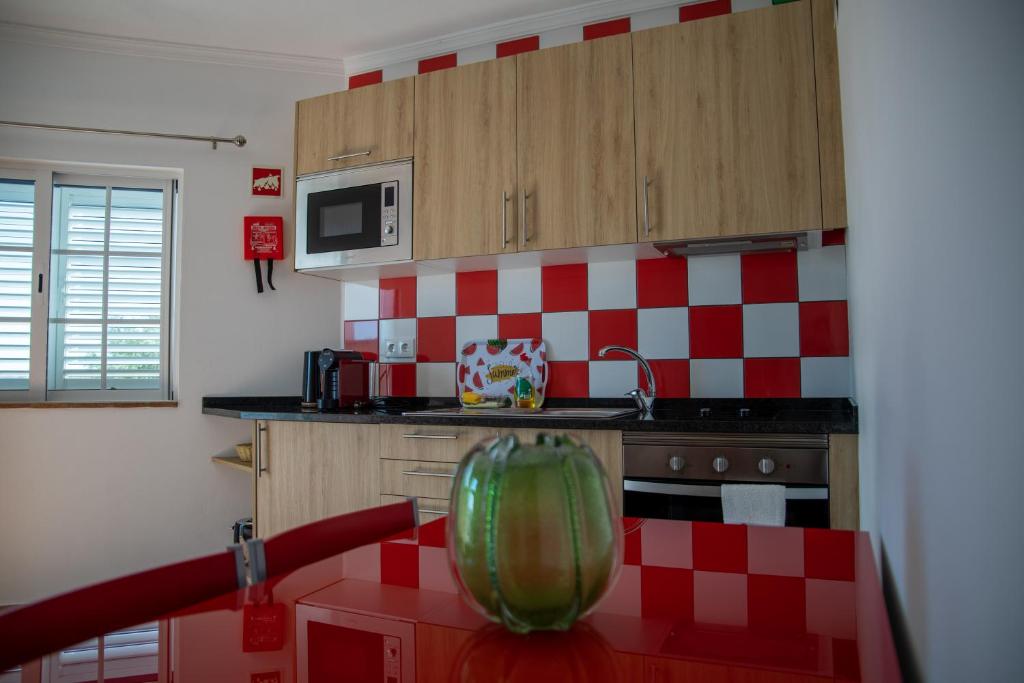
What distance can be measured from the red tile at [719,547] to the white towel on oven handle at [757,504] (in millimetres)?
1004

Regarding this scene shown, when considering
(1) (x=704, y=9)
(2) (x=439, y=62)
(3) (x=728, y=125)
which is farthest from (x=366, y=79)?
(3) (x=728, y=125)

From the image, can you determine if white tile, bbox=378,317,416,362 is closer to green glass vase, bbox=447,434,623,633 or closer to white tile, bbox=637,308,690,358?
white tile, bbox=637,308,690,358

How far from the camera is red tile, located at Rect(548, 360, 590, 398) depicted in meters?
2.97

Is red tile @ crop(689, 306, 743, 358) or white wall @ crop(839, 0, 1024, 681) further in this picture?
red tile @ crop(689, 306, 743, 358)

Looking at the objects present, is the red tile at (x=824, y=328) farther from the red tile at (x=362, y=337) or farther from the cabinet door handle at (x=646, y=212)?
the red tile at (x=362, y=337)

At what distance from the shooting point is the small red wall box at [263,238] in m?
3.37

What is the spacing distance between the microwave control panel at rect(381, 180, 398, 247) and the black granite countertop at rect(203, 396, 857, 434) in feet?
2.44

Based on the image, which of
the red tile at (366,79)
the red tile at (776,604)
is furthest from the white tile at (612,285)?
the red tile at (776,604)

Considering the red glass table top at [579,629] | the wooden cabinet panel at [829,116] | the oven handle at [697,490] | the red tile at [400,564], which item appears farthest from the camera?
the wooden cabinet panel at [829,116]

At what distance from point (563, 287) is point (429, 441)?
3.13 ft

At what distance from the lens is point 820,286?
261cm

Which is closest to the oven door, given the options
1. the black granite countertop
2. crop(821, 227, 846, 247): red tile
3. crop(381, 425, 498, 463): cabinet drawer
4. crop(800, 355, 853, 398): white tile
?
the black granite countertop

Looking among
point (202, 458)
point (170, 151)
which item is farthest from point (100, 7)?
point (202, 458)

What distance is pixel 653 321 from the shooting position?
285 centimetres
